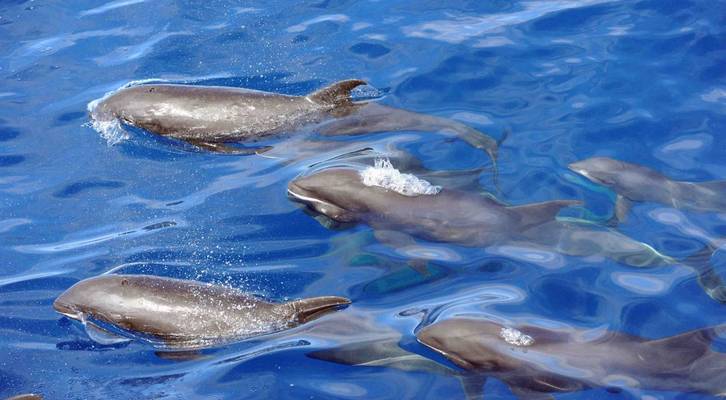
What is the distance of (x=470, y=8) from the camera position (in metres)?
11.8

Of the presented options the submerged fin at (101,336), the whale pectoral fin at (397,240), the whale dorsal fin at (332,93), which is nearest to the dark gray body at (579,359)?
the whale pectoral fin at (397,240)

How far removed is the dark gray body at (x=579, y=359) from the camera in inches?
239

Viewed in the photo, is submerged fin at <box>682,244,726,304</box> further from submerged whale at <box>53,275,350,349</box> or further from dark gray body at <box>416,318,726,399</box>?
submerged whale at <box>53,275,350,349</box>

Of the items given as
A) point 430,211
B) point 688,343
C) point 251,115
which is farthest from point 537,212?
point 251,115

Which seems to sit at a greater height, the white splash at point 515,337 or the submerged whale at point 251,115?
the submerged whale at point 251,115

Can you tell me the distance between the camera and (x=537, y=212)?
770cm

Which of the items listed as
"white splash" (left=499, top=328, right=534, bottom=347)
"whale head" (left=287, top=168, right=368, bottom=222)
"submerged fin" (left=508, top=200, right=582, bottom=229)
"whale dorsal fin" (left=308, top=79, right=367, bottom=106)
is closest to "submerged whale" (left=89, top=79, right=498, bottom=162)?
"whale dorsal fin" (left=308, top=79, right=367, bottom=106)

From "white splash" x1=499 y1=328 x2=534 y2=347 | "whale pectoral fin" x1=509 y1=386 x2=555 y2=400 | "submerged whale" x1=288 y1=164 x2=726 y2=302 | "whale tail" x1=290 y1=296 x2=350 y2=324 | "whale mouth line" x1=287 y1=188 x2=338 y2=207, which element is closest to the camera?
"whale pectoral fin" x1=509 y1=386 x2=555 y2=400

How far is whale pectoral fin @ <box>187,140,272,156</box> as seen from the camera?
9172 mm

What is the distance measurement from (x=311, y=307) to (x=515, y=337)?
5.22 ft

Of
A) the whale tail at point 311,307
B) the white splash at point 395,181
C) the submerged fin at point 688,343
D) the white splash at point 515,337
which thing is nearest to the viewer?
the submerged fin at point 688,343

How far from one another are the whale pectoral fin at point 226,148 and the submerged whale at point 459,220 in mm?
1174

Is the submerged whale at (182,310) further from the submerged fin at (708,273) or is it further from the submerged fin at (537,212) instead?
the submerged fin at (708,273)

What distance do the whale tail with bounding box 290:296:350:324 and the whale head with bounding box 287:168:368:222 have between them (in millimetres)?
1319
